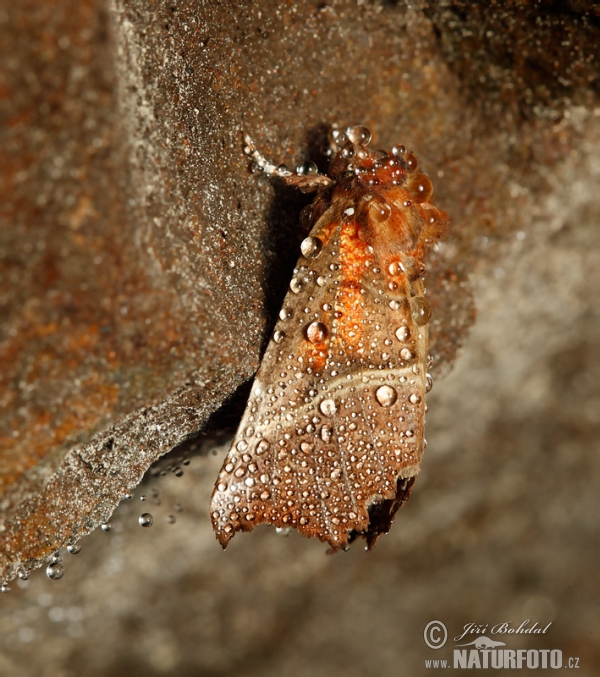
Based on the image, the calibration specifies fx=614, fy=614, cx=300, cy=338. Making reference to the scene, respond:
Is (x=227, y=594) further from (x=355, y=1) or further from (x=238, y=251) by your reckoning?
(x=355, y=1)

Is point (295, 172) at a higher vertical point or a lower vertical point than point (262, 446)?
higher

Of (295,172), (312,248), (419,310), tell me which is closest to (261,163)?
(295,172)

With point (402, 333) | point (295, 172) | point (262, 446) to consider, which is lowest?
point (262, 446)

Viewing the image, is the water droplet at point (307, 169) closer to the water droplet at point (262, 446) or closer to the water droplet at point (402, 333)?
the water droplet at point (402, 333)

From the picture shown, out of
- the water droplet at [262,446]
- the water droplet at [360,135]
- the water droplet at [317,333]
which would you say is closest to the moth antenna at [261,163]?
the water droplet at [360,135]

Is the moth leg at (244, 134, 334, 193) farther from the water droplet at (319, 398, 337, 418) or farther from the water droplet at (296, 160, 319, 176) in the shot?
the water droplet at (319, 398, 337, 418)

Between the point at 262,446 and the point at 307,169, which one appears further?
the point at 307,169

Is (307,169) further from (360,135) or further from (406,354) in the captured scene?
(406,354)

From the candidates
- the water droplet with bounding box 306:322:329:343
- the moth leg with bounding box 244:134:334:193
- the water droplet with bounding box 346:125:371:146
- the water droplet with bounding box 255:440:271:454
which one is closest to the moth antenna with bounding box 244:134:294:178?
the moth leg with bounding box 244:134:334:193
